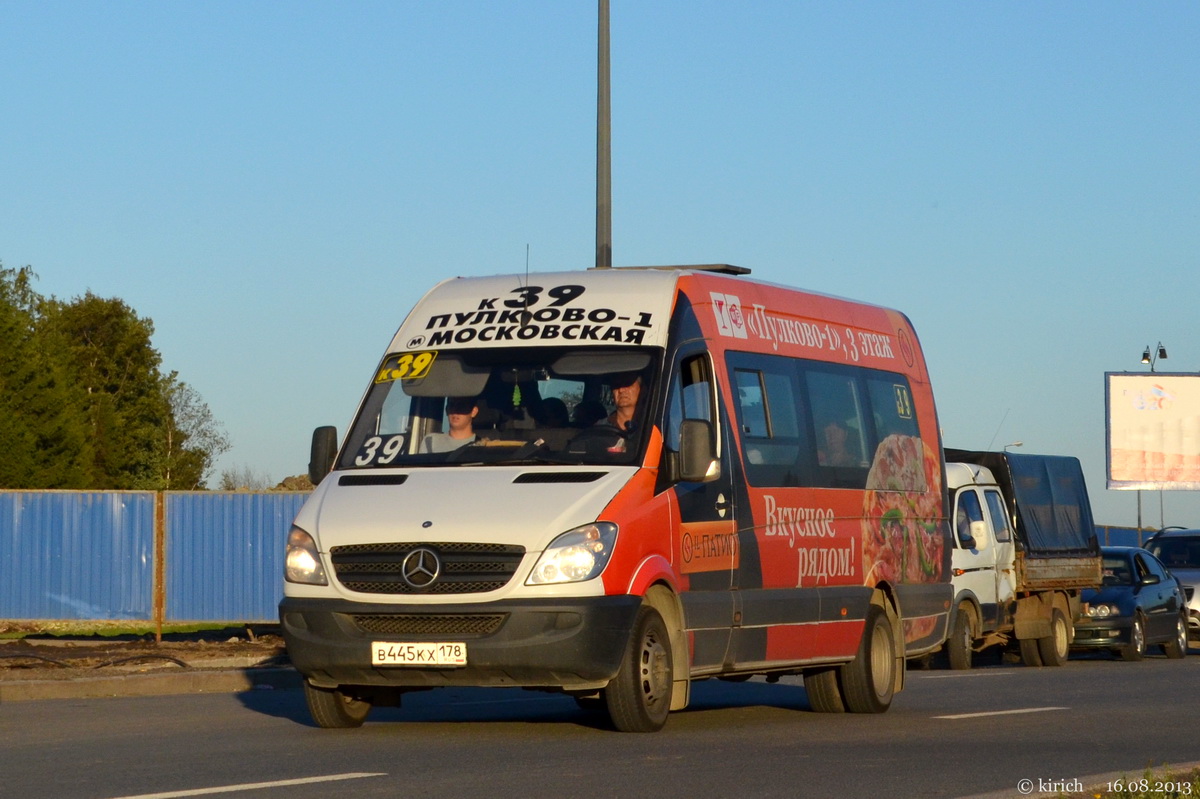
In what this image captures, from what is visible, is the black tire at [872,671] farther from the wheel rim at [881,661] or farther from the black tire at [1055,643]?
the black tire at [1055,643]

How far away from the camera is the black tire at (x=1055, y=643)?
2497 cm

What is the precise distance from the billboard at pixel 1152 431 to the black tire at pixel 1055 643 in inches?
1411

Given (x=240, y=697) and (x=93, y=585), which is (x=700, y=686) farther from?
(x=93, y=585)

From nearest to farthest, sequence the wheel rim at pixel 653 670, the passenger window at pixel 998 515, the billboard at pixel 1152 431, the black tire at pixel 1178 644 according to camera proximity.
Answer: the wheel rim at pixel 653 670 < the passenger window at pixel 998 515 < the black tire at pixel 1178 644 < the billboard at pixel 1152 431

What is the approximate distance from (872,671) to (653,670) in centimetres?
323

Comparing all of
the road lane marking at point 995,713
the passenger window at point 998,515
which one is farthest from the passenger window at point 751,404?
the passenger window at point 998,515

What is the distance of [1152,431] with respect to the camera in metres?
60.3

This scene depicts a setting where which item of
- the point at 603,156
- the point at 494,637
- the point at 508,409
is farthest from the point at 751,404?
the point at 603,156

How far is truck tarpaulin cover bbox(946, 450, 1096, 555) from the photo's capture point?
24859mm

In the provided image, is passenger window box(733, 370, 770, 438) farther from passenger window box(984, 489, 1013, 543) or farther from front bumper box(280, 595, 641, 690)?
passenger window box(984, 489, 1013, 543)

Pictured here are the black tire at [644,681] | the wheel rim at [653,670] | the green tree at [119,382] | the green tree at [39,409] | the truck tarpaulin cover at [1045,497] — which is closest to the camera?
the black tire at [644,681]

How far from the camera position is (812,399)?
543 inches

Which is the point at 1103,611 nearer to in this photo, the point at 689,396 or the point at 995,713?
the point at 995,713

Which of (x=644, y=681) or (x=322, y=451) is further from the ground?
(x=322, y=451)
